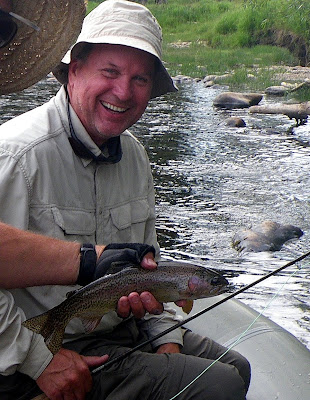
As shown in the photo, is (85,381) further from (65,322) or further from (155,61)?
(155,61)

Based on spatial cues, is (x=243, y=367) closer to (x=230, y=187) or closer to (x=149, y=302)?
(x=149, y=302)

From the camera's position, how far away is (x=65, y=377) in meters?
2.19

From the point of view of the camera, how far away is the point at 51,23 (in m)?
2.39

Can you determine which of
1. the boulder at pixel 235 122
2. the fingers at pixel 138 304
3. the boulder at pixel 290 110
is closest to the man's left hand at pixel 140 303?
the fingers at pixel 138 304

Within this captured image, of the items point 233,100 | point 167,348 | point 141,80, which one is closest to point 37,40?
point 141,80

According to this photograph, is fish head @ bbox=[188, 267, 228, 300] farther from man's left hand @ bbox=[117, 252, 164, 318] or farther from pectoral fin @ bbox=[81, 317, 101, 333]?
pectoral fin @ bbox=[81, 317, 101, 333]

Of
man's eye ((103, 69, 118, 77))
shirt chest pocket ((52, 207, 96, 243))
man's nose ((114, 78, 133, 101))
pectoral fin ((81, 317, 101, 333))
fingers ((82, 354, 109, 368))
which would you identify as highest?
man's eye ((103, 69, 118, 77))

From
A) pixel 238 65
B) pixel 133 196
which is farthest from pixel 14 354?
pixel 238 65

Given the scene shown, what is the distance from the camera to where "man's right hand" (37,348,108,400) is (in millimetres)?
2176

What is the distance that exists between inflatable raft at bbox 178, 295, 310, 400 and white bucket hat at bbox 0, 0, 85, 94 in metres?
1.35

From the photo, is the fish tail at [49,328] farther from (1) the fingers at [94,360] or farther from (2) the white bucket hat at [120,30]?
(2) the white bucket hat at [120,30]

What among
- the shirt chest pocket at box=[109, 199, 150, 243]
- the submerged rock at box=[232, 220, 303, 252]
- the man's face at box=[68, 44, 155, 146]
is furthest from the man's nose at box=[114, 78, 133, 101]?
the submerged rock at box=[232, 220, 303, 252]

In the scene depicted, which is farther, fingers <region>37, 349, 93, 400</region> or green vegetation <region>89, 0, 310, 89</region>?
green vegetation <region>89, 0, 310, 89</region>

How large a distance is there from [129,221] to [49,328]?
2.04 feet
